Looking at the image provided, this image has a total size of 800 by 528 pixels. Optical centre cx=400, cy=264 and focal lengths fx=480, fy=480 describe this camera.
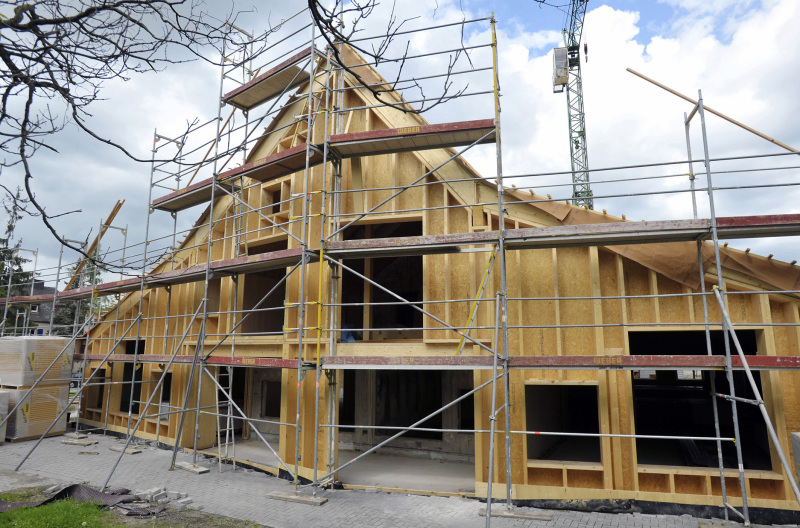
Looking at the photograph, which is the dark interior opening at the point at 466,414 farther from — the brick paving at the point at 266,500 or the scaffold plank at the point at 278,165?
Result: the scaffold plank at the point at 278,165

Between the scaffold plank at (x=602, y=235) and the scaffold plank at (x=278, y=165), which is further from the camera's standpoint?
the scaffold plank at (x=278, y=165)

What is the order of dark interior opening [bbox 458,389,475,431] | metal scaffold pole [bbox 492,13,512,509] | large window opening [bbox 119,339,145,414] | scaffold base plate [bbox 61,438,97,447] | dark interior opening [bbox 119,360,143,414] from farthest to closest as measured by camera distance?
dark interior opening [bbox 119,360,143,414]
large window opening [bbox 119,339,145,414]
scaffold base plate [bbox 61,438,97,447]
dark interior opening [bbox 458,389,475,431]
metal scaffold pole [bbox 492,13,512,509]

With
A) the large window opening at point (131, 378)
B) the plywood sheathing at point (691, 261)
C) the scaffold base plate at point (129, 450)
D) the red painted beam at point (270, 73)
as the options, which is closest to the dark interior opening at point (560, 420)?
the plywood sheathing at point (691, 261)

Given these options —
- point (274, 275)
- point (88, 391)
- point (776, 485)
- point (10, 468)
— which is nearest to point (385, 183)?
point (274, 275)

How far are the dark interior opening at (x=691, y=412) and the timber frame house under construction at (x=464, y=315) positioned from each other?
0.12 m

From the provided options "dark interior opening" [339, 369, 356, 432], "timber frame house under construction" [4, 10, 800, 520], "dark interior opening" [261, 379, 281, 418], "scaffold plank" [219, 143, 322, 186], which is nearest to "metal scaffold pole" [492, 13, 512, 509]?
"timber frame house under construction" [4, 10, 800, 520]

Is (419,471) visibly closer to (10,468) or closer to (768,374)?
(768,374)

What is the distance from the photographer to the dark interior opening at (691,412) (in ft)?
35.1

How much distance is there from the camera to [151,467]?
36.8 ft

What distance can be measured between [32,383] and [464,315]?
13727 mm

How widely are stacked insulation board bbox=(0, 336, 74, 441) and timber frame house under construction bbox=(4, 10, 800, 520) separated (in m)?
2.06

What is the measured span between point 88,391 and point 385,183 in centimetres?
1447

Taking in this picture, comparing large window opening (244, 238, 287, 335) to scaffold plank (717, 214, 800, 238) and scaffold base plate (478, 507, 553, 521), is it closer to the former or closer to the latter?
scaffold base plate (478, 507, 553, 521)

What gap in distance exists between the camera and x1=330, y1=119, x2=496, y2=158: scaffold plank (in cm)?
934
